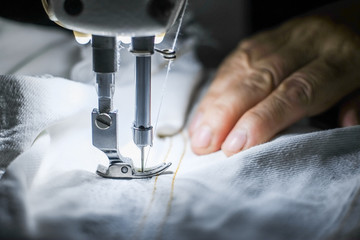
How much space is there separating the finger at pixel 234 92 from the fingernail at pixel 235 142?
0.03 metres

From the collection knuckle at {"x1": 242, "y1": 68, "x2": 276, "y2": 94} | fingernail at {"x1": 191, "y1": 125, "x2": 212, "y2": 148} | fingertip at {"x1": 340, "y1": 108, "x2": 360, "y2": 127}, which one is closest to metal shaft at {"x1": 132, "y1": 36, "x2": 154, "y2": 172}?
fingernail at {"x1": 191, "y1": 125, "x2": 212, "y2": 148}

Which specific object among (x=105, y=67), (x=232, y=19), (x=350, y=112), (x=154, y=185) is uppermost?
(x=232, y=19)

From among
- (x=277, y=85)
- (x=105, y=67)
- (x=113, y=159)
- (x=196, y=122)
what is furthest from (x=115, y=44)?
(x=277, y=85)

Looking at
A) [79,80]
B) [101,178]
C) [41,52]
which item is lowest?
[101,178]

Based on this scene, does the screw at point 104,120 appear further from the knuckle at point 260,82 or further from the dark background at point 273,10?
the dark background at point 273,10

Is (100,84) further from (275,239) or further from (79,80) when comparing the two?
(275,239)

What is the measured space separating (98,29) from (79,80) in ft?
0.73

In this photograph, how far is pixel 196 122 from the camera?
2.69ft

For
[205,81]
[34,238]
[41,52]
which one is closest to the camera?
[34,238]

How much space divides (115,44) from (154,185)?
18cm

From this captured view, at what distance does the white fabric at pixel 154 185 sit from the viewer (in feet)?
1.65

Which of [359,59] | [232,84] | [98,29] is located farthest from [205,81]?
[98,29]

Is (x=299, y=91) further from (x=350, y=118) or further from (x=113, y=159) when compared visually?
(x=113, y=159)

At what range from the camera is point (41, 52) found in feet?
2.82
